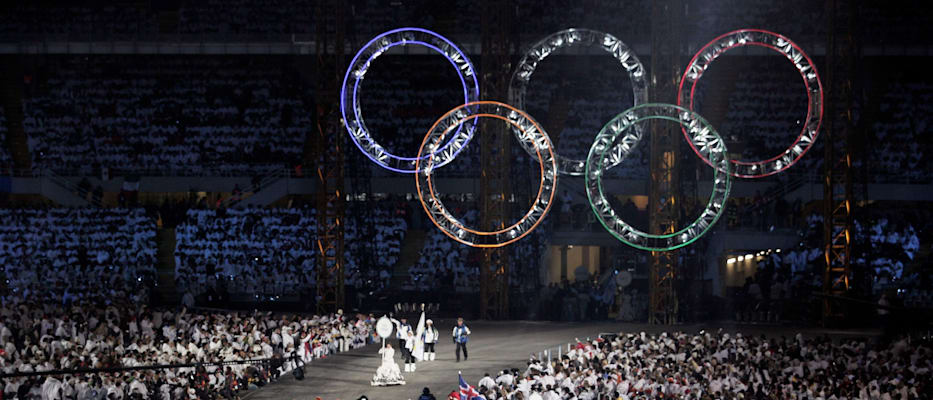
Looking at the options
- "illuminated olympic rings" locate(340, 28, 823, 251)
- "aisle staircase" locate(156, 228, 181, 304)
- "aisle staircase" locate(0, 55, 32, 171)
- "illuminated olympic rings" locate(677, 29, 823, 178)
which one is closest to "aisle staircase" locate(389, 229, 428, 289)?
"aisle staircase" locate(156, 228, 181, 304)

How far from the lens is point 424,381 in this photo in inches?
1006

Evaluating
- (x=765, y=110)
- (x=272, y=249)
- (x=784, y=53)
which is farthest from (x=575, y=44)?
(x=765, y=110)

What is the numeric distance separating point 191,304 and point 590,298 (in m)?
11.9

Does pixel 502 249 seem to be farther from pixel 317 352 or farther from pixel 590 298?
pixel 317 352

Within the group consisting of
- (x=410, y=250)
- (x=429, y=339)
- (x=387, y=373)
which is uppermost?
(x=410, y=250)

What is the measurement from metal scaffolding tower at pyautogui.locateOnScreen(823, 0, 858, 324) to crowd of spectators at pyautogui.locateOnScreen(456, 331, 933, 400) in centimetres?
723

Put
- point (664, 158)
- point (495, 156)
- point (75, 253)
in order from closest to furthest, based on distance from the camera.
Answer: point (664, 158) < point (495, 156) < point (75, 253)

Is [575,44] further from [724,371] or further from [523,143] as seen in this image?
[724,371]

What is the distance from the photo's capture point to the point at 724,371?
23.4 meters

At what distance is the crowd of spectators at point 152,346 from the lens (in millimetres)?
22984

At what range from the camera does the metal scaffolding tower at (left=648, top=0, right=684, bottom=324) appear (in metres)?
33.9

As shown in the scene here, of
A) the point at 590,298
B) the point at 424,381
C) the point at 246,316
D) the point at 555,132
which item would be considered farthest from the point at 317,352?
the point at 555,132

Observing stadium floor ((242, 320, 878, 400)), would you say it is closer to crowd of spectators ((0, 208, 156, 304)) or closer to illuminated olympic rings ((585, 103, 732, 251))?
illuminated olympic rings ((585, 103, 732, 251))

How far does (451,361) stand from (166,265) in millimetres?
16597
